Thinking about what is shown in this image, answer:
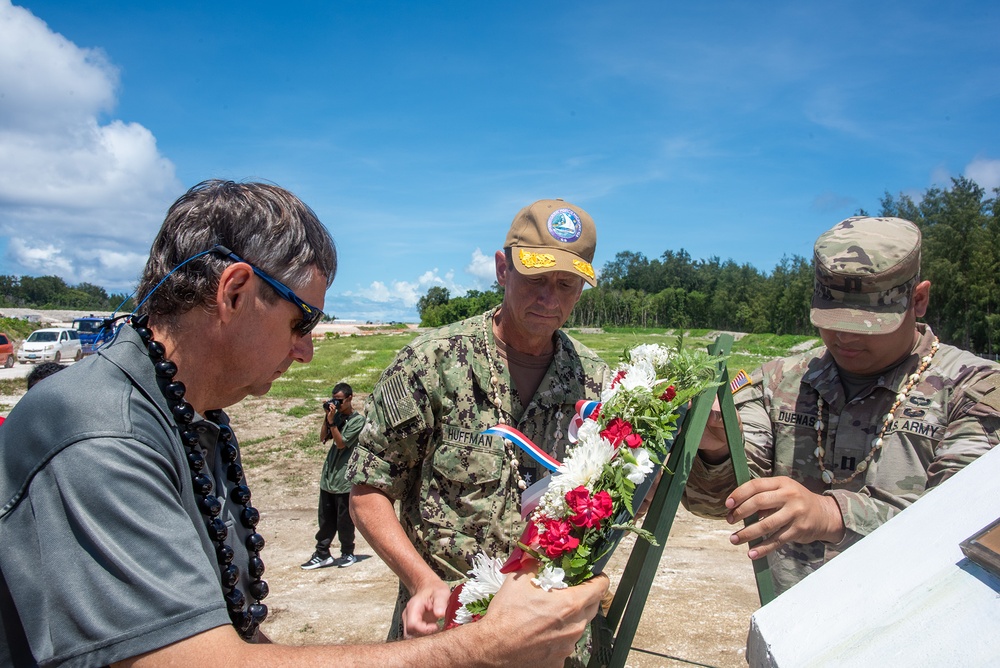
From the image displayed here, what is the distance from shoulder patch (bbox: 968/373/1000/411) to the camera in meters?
2.62

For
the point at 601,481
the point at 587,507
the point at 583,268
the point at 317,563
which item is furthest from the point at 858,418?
the point at 317,563

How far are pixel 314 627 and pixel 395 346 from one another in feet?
135

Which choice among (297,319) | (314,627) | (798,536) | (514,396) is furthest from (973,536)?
(314,627)

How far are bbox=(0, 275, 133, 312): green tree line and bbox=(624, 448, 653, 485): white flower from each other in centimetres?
12508

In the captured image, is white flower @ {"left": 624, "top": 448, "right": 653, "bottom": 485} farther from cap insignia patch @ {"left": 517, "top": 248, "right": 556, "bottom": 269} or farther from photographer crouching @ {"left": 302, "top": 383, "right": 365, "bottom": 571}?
photographer crouching @ {"left": 302, "top": 383, "right": 365, "bottom": 571}

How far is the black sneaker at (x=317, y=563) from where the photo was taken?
26.5 ft

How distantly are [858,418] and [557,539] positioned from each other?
5.87ft

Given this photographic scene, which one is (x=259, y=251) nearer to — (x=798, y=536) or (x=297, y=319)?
(x=297, y=319)

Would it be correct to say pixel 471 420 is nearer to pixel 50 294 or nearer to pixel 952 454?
pixel 952 454

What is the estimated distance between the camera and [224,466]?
2.37 meters

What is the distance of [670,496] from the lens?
2.47m

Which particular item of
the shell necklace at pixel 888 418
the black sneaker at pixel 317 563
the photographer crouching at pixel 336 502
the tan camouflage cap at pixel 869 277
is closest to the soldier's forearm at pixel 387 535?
the shell necklace at pixel 888 418

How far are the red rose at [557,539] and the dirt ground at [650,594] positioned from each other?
1956mm

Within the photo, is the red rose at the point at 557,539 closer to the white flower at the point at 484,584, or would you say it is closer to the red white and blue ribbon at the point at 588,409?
the white flower at the point at 484,584
